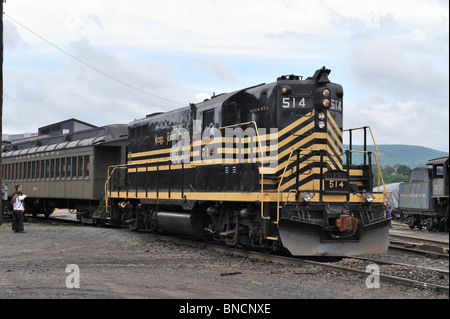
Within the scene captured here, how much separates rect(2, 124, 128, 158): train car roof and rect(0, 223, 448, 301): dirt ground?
22.4ft

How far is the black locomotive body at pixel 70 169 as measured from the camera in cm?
1969

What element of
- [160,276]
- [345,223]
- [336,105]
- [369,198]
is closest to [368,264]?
[345,223]

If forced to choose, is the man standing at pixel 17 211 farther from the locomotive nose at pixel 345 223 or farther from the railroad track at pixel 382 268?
the locomotive nose at pixel 345 223

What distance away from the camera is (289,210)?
10117 mm

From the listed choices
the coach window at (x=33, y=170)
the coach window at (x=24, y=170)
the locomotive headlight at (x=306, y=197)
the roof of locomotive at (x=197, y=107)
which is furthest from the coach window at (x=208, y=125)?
the coach window at (x=24, y=170)

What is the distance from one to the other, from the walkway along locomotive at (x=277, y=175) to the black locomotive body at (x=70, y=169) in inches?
241

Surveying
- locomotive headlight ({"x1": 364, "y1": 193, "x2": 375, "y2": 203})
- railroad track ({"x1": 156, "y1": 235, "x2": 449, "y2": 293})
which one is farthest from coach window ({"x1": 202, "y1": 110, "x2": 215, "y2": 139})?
locomotive headlight ({"x1": 364, "y1": 193, "x2": 375, "y2": 203})

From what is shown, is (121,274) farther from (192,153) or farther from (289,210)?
(192,153)

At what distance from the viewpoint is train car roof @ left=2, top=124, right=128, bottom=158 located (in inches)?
779

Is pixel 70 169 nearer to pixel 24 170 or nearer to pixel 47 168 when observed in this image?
pixel 47 168

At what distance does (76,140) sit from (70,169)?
1378mm

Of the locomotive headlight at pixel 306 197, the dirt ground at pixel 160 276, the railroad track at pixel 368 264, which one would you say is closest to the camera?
the dirt ground at pixel 160 276
